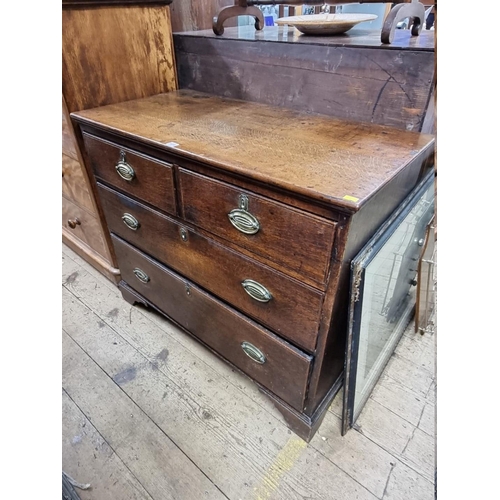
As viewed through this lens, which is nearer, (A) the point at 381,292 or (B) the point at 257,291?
(B) the point at 257,291

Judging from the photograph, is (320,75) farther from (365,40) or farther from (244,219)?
(244,219)

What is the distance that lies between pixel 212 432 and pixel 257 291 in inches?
20.8

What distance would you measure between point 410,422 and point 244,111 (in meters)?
1.09

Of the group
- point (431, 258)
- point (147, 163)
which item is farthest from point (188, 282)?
point (431, 258)

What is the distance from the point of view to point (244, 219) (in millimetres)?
766

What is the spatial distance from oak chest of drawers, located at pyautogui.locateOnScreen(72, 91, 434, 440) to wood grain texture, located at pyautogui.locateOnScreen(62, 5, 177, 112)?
0.28ft

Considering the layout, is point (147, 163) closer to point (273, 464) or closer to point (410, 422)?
point (273, 464)

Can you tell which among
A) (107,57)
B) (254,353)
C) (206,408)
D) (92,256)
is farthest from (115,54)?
(206,408)

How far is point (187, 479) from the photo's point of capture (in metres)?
0.96

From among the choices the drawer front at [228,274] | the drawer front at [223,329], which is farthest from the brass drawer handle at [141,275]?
A: the drawer front at [228,274]

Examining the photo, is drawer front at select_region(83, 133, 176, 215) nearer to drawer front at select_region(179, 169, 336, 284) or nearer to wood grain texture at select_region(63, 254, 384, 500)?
drawer front at select_region(179, 169, 336, 284)

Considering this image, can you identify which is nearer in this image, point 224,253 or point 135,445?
point 224,253

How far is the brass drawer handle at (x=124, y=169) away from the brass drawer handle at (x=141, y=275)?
1.29 feet
